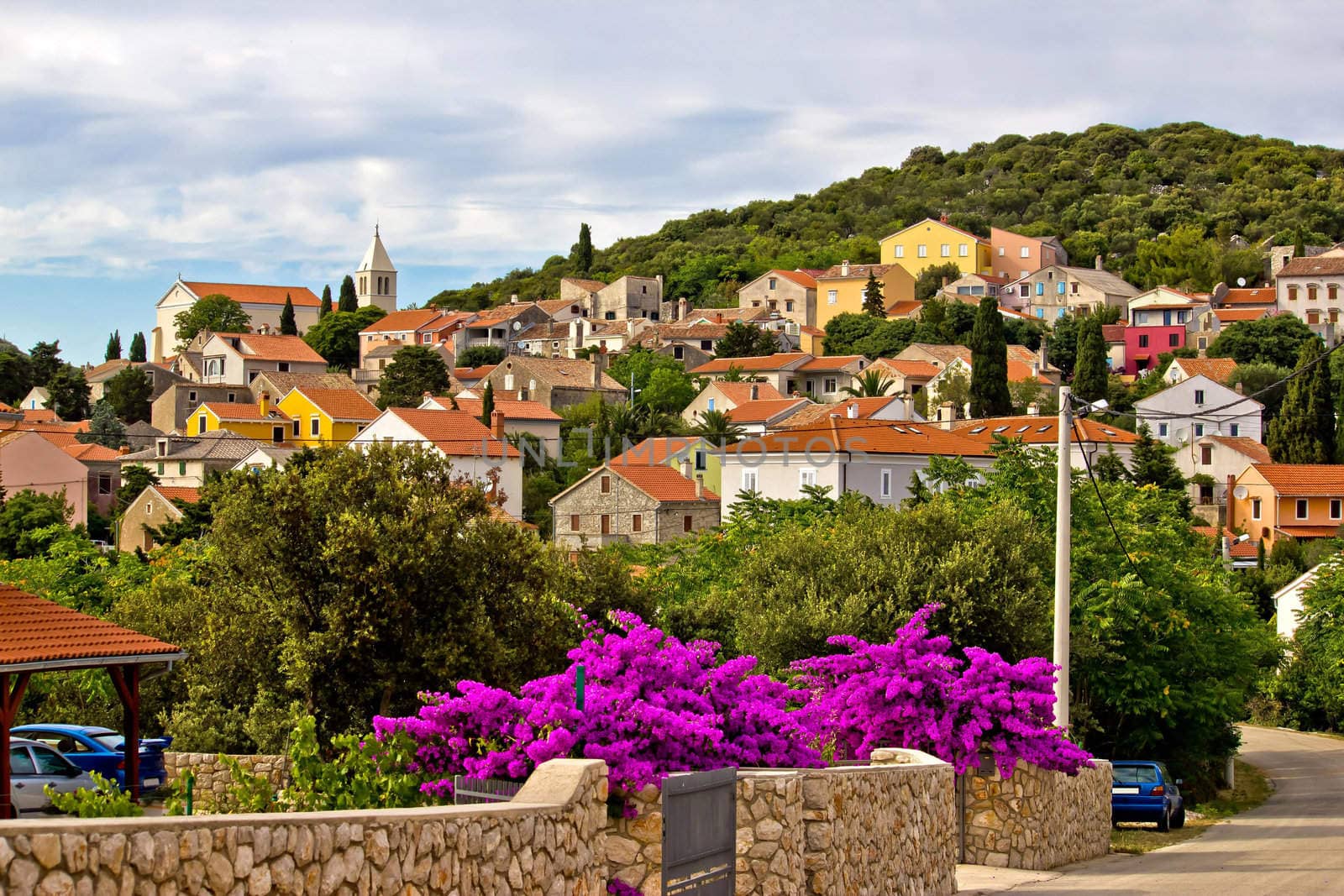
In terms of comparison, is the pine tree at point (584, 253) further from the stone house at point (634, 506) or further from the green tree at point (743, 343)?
Answer: the stone house at point (634, 506)

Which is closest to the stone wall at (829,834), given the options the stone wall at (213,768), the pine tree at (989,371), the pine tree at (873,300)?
the stone wall at (213,768)

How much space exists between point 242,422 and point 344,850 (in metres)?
94.6

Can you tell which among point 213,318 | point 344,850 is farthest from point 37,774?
point 213,318

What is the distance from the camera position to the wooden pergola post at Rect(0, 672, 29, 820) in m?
14.7

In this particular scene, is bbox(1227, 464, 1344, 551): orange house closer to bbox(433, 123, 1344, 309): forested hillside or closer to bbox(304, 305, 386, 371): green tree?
bbox(433, 123, 1344, 309): forested hillside

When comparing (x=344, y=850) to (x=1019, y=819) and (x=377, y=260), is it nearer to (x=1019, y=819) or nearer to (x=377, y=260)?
(x=1019, y=819)

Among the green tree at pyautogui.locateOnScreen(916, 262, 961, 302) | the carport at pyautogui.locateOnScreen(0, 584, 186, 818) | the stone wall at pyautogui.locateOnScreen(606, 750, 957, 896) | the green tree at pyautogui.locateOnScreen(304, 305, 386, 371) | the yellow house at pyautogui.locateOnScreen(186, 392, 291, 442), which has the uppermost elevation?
the green tree at pyautogui.locateOnScreen(916, 262, 961, 302)

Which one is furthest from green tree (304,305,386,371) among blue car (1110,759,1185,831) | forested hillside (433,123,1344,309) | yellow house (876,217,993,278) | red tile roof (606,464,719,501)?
blue car (1110,759,1185,831)

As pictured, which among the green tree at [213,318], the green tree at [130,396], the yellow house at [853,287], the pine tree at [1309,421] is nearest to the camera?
the pine tree at [1309,421]

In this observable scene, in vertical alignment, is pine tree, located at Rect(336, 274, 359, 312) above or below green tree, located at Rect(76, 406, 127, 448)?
above

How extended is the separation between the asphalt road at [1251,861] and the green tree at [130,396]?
3809 inches

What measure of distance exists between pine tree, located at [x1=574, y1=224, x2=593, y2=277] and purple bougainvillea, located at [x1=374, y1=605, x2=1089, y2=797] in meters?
159

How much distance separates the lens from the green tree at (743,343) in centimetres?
11581

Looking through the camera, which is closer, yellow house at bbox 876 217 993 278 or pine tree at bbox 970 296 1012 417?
pine tree at bbox 970 296 1012 417
